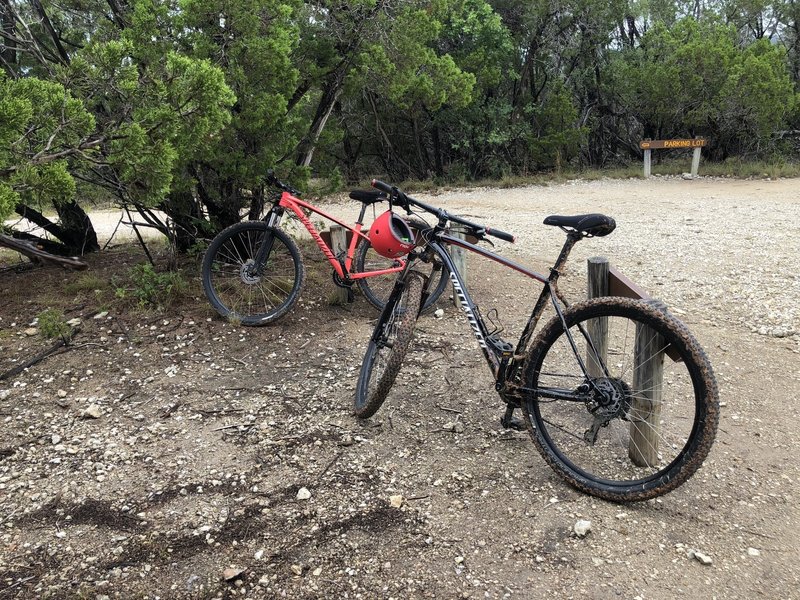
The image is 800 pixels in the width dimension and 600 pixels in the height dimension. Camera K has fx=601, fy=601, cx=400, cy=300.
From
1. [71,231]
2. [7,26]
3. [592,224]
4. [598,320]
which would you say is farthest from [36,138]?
[71,231]

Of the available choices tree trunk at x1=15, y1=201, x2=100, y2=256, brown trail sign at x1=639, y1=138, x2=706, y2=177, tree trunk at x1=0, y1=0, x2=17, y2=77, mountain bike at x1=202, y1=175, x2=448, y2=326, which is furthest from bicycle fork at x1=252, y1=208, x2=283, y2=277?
brown trail sign at x1=639, y1=138, x2=706, y2=177

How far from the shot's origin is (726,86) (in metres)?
13.6

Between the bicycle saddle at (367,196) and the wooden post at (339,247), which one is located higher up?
the bicycle saddle at (367,196)

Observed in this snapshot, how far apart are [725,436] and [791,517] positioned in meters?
0.68

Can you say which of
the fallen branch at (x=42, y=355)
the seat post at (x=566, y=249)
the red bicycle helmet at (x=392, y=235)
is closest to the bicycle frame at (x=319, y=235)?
the red bicycle helmet at (x=392, y=235)

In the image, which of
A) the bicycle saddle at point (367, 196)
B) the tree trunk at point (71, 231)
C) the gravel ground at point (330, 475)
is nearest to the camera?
the gravel ground at point (330, 475)

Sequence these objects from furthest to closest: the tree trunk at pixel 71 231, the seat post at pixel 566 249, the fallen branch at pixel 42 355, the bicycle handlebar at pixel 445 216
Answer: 1. the tree trunk at pixel 71 231
2. the fallen branch at pixel 42 355
3. the bicycle handlebar at pixel 445 216
4. the seat post at pixel 566 249

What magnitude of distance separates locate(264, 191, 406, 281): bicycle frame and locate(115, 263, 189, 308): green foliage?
0.98 m

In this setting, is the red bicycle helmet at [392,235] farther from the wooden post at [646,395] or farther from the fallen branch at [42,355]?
the fallen branch at [42,355]

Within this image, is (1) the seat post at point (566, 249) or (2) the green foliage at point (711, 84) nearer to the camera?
(1) the seat post at point (566, 249)

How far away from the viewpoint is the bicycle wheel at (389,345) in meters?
2.96

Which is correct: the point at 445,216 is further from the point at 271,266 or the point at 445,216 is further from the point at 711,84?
the point at 711,84

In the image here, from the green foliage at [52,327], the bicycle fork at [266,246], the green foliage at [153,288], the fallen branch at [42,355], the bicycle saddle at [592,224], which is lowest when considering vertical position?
the fallen branch at [42,355]

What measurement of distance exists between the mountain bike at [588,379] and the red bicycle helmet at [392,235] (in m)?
0.13
